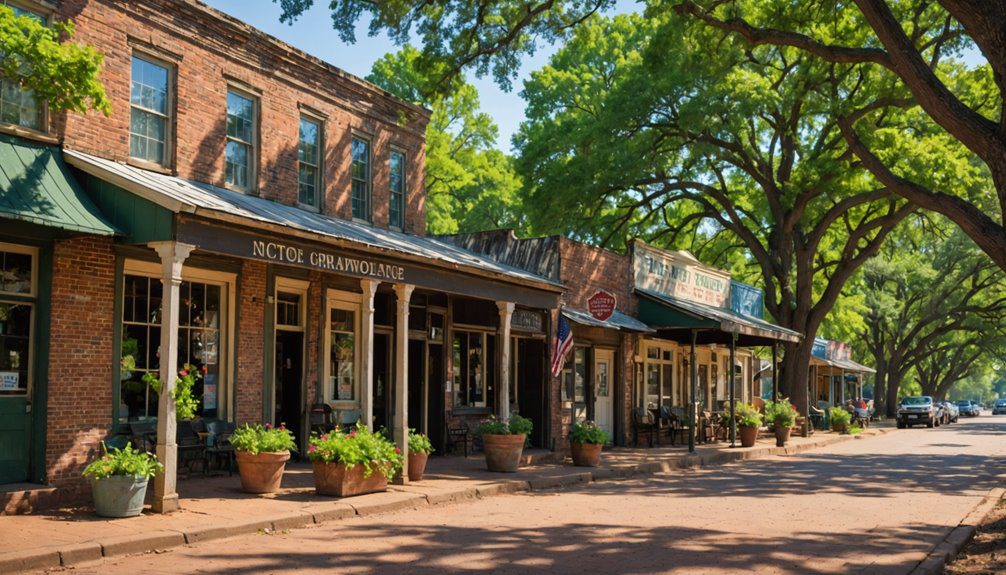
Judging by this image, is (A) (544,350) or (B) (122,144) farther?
(A) (544,350)

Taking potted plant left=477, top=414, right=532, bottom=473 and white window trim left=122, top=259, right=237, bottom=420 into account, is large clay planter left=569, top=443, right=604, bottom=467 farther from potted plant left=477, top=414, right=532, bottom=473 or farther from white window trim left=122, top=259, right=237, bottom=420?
white window trim left=122, top=259, right=237, bottom=420

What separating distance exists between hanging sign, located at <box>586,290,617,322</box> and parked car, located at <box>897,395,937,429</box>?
32924 mm

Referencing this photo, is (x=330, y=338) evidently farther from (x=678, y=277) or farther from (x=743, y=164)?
(x=743, y=164)

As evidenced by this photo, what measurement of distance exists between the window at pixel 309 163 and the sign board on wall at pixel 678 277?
10746 millimetres

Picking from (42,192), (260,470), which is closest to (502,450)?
(260,470)

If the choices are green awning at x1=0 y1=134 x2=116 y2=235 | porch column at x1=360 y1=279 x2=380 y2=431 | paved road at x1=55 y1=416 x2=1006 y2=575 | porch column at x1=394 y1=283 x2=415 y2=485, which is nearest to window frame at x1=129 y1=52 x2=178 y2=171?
green awning at x1=0 y1=134 x2=116 y2=235

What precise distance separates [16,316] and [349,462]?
14.6ft

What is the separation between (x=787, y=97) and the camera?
2842 centimetres

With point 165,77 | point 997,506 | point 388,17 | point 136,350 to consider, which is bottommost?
point 997,506

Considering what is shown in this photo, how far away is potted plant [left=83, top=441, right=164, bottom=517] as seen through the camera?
1017 centimetres

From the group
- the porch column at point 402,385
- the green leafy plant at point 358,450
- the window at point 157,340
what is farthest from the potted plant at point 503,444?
the window at point 157,340

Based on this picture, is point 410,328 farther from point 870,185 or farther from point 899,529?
point 870,185

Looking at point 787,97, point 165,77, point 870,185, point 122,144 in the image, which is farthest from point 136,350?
point 870,185

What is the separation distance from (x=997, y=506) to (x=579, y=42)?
12541 mm
